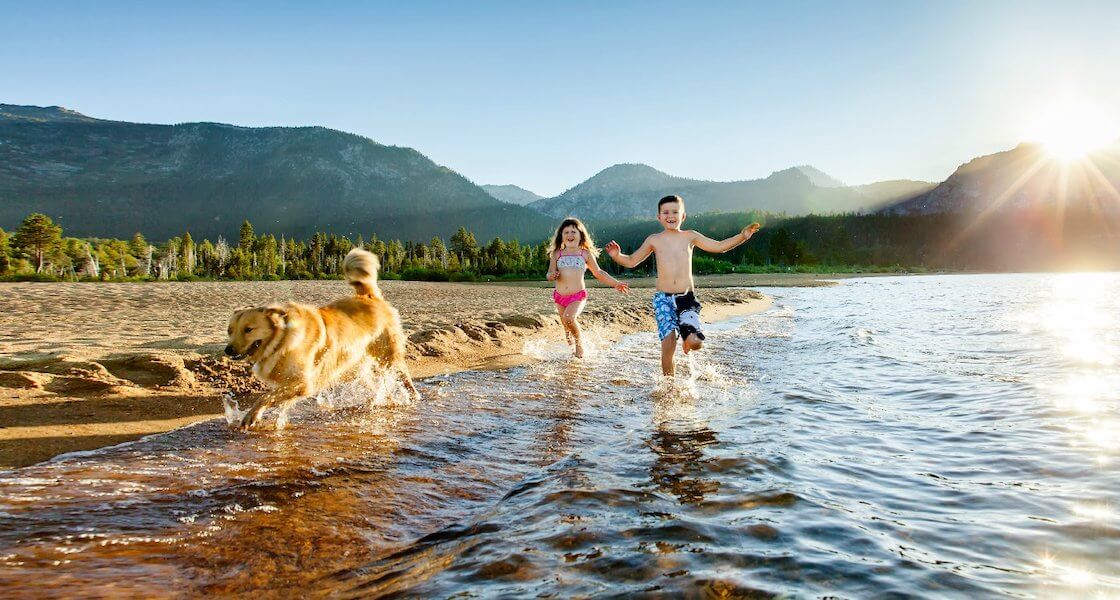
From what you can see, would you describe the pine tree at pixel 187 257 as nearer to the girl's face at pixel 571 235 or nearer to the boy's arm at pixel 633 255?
the girl's face at pixel 571 235

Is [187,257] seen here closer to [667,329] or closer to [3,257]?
[3,257]

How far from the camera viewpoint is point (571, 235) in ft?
36.8

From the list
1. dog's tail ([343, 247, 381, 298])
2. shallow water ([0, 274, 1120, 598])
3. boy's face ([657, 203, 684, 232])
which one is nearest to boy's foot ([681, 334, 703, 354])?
shallow water ([0, 274, 1120, 598])

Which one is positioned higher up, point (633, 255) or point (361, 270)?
point (633, 255)

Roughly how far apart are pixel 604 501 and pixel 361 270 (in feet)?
16.4

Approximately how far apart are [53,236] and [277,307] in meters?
82.8

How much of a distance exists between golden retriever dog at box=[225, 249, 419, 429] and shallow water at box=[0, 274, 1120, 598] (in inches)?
15.8

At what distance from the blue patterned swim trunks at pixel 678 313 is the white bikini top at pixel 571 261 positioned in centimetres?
272

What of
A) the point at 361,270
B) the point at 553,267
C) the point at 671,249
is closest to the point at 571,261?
the point at 553,267

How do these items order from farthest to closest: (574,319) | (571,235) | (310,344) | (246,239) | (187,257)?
(246,239)
(187,257)
(571,235)
(574,319)
(310,344)

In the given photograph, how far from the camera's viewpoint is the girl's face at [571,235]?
36.9 ft

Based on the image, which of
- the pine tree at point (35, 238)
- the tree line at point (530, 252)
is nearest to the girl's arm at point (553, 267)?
the tree line at point (530, 252)

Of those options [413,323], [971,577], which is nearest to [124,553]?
[971,577]

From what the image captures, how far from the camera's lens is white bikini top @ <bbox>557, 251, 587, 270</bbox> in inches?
436
